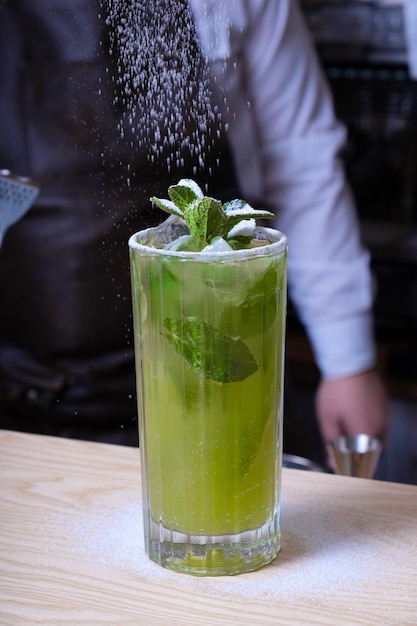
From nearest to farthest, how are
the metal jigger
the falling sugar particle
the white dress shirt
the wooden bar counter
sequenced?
1. the wooden bar counter
2. the falling sugar particle
3. the metal jigger
4. the white dress shirt

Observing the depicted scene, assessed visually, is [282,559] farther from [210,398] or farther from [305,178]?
[305,178]

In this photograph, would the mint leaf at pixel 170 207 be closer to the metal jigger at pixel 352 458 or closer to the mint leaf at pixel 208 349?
A: the mint leaf at pixel 208 349

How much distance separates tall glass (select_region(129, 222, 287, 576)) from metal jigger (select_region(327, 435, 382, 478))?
31cm

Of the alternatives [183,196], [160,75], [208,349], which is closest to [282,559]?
[208,349]

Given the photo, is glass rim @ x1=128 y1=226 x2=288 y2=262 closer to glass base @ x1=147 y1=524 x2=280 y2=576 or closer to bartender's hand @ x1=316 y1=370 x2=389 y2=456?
glass base @ x1=147 y1=524 x2=280 y2=576

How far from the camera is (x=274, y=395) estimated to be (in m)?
0.67

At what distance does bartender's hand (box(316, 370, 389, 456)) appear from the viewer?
1.33m

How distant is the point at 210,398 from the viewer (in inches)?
24.9

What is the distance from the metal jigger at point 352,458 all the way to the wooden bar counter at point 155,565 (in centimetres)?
20

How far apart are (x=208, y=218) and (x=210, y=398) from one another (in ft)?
0.42

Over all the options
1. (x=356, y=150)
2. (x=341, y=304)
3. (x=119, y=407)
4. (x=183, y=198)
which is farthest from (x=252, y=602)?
(x=356, y=150)

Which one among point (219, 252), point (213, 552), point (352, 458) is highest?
point (219, 252)

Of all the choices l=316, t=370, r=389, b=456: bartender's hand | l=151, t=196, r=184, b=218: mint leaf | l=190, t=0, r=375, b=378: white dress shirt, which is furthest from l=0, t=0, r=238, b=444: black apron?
l=151, t=196, r=184, b=218: mint leaf

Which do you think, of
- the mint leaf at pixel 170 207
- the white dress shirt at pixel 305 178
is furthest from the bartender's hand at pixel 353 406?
the mint leaf at pixel 170 207
